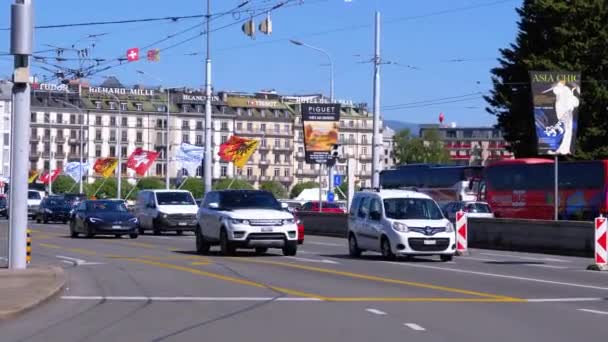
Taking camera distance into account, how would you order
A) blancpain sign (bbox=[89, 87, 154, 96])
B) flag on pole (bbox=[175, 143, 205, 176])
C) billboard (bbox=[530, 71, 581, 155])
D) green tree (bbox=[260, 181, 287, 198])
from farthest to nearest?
blancpain sign (bbox=[89, 87, 154, 96]) < green tree (bbox=[260, 181, 287, 198]) < flag on pole (bbox=[175, 143, 205, 176]) < billboard (bbox=[530, 71, 581, 155])

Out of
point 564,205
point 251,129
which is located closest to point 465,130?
point 251,129

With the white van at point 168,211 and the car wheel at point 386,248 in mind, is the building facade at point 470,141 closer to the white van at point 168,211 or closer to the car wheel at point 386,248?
the white van at point 168,211

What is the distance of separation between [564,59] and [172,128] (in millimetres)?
60571

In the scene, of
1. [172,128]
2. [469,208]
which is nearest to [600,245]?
[469,208]

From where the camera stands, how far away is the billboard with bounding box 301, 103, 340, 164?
Answer: 52062 millimetres

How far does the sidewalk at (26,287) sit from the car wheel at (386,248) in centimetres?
880

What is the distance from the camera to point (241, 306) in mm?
16641

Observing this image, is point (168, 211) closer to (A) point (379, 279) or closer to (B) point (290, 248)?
(B) point (290, 248)

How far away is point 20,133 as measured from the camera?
21609 millimetres

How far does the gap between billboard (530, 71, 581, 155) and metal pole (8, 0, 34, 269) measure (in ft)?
51.1

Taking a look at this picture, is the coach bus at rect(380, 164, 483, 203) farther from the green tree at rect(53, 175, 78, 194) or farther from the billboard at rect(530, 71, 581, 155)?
the green tree at rect(53, 175, 78, 194)

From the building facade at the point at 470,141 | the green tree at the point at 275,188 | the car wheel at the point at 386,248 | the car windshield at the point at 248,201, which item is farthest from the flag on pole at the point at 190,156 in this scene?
the building facade at the point at 470,141

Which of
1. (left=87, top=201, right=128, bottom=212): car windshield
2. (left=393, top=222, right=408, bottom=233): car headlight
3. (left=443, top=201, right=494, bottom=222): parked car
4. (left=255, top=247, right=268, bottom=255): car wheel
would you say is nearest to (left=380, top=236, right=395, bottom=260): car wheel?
(left=393, top=222, right=408, bottom=233): car headlight

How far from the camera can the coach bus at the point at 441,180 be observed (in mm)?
65562
